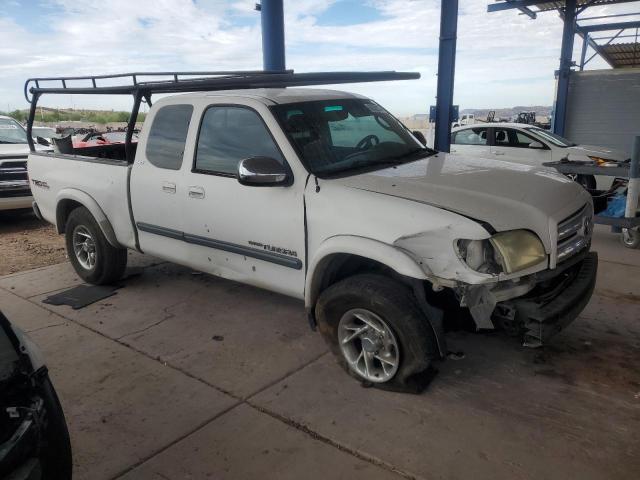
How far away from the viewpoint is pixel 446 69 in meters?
7.10

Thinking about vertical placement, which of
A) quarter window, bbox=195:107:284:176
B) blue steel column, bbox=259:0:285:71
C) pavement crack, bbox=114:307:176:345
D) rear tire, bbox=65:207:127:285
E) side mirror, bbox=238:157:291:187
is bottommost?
pavement crack, bbox=114:307:176:345

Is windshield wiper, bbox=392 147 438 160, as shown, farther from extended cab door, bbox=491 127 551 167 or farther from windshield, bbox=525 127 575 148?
windshield, bbox=525 127 575 148

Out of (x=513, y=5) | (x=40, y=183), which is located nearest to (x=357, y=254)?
(x=40, y=183)

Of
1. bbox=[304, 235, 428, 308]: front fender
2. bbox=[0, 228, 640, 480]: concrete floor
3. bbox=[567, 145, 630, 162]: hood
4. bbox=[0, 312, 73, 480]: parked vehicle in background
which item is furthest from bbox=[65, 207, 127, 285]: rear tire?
bbox=[567, 145, 630, 162]: hood

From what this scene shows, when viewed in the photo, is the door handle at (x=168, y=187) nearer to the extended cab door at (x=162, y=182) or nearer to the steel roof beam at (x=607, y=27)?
the extended cab door at (x=162, y=182)

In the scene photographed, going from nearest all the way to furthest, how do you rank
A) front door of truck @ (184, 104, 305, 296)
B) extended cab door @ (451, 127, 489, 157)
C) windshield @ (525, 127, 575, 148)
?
front door of truck @ (184, 104, 305, 296) → windshield @ (525, 127, 575, 148) → extended cab door @ (451, 127, 489, 157)

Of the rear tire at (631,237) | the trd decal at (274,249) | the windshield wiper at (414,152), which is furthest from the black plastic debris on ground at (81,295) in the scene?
the rear tire at (631,237)

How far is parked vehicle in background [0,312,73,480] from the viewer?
5.76 feet

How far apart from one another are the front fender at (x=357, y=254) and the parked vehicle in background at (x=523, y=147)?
740 cm

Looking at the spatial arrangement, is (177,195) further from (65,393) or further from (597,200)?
(597,200)

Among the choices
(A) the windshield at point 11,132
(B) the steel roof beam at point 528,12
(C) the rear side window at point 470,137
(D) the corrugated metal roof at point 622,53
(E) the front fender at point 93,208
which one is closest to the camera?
(E) the front fender at point 93,208

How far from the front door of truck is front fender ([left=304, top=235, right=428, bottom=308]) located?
14cm

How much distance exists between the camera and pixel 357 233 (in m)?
3.13

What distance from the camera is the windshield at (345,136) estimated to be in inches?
141
